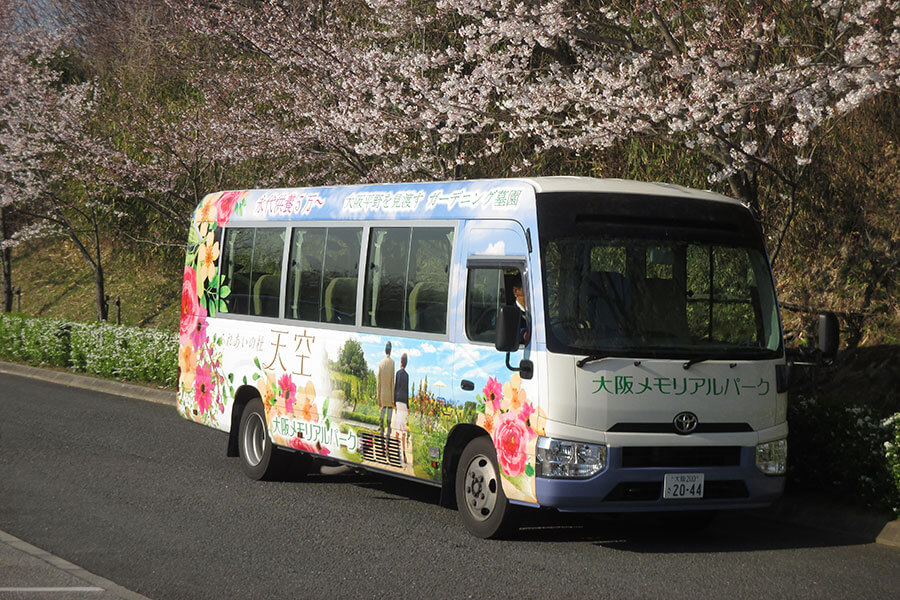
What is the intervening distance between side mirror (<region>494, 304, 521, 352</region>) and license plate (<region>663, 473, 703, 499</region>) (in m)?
1.38

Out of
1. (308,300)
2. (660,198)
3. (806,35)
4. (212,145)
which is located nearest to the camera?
(660,198)

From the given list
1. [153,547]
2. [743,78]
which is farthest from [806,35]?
[153,547]

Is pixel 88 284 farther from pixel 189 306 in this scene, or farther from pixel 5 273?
pixel 189 306

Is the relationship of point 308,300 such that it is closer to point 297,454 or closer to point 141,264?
point 297,454

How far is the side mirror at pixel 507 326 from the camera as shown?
327 inches

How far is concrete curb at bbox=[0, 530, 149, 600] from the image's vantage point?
6879 mm

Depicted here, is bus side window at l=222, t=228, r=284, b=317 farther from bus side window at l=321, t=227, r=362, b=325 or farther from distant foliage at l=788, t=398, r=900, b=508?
distant foliage at l=788, t=398, r=900, b=508

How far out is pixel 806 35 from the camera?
16234 millimetres

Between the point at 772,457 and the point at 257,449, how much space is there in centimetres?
527

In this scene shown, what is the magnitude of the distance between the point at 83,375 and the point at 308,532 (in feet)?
50.4

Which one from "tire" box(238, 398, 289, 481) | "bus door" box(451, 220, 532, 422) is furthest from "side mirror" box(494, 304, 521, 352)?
"tire" box(238, 398, 289, 481)

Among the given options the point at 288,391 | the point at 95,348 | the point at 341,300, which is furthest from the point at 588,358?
the point at 95,348

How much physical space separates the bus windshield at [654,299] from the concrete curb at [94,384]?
39.6 feet

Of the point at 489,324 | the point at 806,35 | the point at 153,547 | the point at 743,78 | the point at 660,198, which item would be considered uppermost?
the point at 806,35
